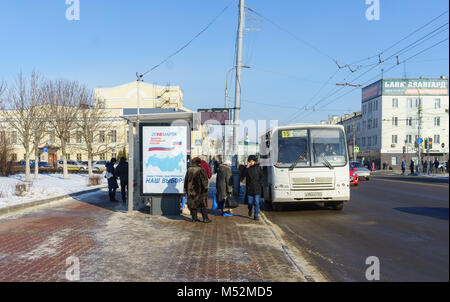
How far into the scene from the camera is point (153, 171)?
465 inches

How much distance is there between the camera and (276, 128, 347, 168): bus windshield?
41.4 ft

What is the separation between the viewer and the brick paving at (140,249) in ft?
18.1

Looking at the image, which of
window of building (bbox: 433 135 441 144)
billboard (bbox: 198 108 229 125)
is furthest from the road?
window of building (bbox: 433 135 441 144)

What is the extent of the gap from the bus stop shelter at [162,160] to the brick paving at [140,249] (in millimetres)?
698

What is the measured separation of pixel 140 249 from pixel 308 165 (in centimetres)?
695

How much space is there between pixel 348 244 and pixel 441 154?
224 feet

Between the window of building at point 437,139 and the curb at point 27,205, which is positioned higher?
the window of building at point 437,139

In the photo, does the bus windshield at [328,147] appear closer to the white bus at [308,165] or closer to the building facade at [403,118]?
the white bus at [308,165]

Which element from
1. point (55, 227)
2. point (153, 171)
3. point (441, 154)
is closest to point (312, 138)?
point (153, 171)

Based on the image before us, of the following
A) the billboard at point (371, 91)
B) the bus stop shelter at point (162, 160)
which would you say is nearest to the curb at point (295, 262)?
the bus stop shelter at point (162, 160)

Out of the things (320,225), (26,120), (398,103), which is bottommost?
(320,225)

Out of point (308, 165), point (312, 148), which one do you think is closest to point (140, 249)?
point (308, 165)

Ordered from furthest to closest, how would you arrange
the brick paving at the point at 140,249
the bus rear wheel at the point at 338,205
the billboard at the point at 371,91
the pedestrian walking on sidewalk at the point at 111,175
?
the billboard at the point at 371,91 → the pedestrian walking on sidewalk at the point at 111,175 → the bus rear wheel at the point at 338,205 → the brick paving at the point at 140,249
